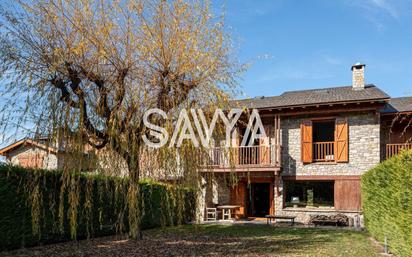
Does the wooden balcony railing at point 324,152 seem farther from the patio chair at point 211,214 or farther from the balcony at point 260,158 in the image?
the patio chair at point 211,214

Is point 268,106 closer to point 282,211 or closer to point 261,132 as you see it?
point 261,132

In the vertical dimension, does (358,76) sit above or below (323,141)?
above

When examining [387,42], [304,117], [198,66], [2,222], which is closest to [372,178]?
[387,42]

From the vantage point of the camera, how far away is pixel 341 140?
14.7 metres

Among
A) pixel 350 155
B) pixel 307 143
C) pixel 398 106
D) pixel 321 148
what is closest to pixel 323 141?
pixel 321 148

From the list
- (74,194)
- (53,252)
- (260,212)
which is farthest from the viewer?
(260,212)

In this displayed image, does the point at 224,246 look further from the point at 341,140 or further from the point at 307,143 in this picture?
the point at 341,140

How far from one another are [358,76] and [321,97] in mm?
2107

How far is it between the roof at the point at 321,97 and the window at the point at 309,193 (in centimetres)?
321

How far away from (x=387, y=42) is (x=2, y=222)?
9.61m

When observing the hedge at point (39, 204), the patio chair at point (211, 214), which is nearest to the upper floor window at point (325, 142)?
the patio chair at point (211, 214)

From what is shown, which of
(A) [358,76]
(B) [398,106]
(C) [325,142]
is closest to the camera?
(C) [325,142]

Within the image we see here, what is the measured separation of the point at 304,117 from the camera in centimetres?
1544

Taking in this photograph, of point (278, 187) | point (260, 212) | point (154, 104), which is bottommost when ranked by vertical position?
point (260, 212)
